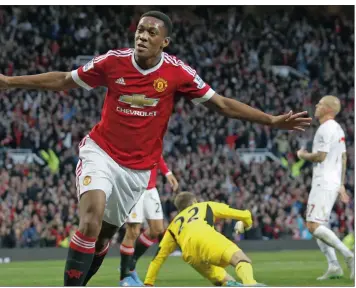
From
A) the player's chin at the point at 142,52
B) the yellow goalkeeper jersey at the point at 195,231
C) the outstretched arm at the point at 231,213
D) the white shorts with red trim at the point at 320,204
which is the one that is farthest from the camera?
the white shorts with red trim at the point at 320,204

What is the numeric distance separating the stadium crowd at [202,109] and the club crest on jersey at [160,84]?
13.6 metres

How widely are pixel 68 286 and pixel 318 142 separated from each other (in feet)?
18.6

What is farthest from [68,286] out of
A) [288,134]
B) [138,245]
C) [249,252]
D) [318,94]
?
[318,94]

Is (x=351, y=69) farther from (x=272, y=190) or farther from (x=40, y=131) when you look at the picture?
(x=40, y=131)

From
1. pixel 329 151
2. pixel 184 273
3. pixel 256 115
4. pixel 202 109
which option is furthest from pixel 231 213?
pixel 202 109

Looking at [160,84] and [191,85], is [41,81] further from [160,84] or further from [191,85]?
[191,85]

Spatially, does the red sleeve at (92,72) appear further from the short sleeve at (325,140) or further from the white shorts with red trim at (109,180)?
the short sleeve at (325,140)

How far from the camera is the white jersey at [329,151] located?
39.8ft

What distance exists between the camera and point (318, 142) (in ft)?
40.1

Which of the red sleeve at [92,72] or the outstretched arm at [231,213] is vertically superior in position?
the red sleeve at [92,72]

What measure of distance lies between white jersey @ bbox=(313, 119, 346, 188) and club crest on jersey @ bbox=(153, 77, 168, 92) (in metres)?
4.71

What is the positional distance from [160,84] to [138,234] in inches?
184

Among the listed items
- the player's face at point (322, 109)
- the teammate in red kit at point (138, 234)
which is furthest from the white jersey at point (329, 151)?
the teammate in red kit at point (138, 234)

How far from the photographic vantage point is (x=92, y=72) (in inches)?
312
